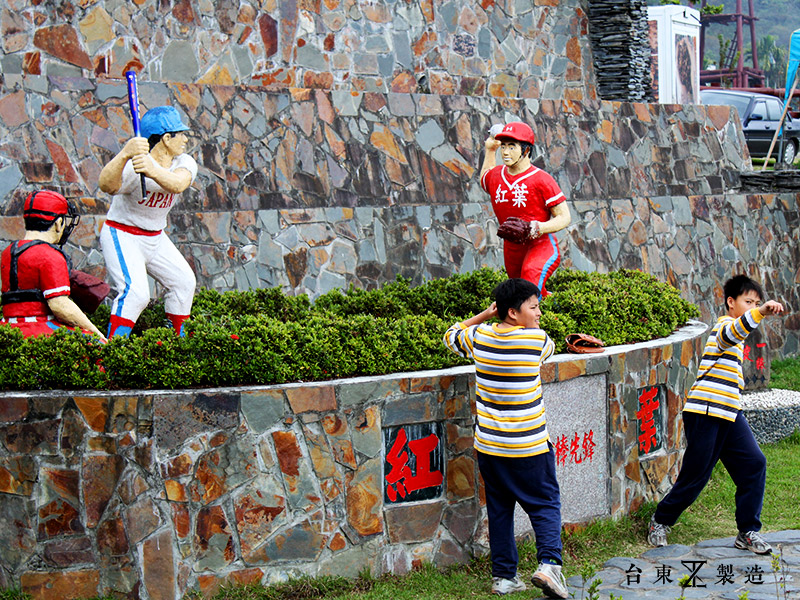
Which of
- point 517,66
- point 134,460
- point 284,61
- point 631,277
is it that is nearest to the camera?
point 134,460

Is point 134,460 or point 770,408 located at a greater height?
point 134,460

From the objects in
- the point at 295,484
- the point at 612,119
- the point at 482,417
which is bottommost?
the point at 295,484

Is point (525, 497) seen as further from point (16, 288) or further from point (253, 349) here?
point (16, 288)

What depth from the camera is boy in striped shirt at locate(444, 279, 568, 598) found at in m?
5.44

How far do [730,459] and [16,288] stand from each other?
4.53 meters

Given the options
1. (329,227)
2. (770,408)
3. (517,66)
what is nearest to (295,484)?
(329,227)

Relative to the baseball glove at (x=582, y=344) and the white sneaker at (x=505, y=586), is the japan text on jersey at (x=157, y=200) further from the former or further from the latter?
the white sneaker at (x=505, y=586)

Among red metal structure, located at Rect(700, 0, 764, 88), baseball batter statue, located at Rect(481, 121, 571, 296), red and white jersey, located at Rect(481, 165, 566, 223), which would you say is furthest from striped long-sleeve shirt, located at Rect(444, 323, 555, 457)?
red metal structure, located at Rect(700, 0, 764, 88)

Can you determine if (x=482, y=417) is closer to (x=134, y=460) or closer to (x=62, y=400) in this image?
(x=134, y=460)

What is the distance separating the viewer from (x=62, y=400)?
5582mm

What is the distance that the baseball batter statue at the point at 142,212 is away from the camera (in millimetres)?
6484

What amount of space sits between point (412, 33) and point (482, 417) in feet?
25.8

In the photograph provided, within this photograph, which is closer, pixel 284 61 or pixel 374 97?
pixel 374 97

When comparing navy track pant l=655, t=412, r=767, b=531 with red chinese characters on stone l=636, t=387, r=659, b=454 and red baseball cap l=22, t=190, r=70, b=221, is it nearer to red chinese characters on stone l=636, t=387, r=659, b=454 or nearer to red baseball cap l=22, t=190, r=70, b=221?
red chinese characters on stone l=636, t=387, r=659, b=454
